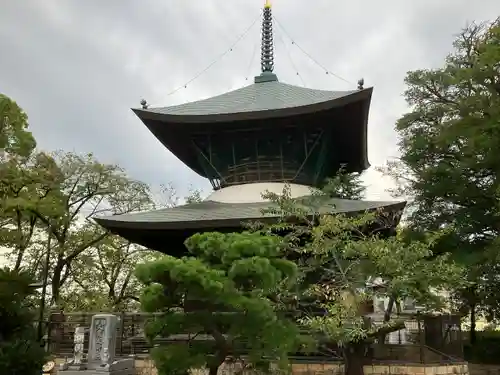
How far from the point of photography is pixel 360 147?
18.2m

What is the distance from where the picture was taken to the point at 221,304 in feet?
28.6

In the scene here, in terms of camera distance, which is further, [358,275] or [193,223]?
[193,223]

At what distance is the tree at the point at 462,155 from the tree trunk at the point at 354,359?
621 centimetres

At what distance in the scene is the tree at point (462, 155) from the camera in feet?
54.8

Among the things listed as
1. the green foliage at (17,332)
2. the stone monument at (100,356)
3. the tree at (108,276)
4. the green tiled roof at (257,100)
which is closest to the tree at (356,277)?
the stone monument at (100,356)

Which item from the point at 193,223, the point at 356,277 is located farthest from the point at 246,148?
the point at 356,277

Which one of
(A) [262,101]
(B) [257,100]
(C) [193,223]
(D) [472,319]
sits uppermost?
(B) [257,100]

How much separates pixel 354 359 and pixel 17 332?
24.1 feet

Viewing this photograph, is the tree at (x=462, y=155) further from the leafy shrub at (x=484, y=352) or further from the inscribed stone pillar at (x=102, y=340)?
the inscribed stone pillar at (x=102, y=340)

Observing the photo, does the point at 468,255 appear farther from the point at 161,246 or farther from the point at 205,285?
the point at 205,285

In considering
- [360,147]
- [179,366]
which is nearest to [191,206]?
[360,147]

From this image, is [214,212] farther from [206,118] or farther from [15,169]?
[15,169]

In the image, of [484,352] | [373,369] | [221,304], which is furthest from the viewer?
[484,352]

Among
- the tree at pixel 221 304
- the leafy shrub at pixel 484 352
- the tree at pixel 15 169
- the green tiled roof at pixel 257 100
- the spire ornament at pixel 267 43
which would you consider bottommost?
the leafy shrub at pixel 484 352
